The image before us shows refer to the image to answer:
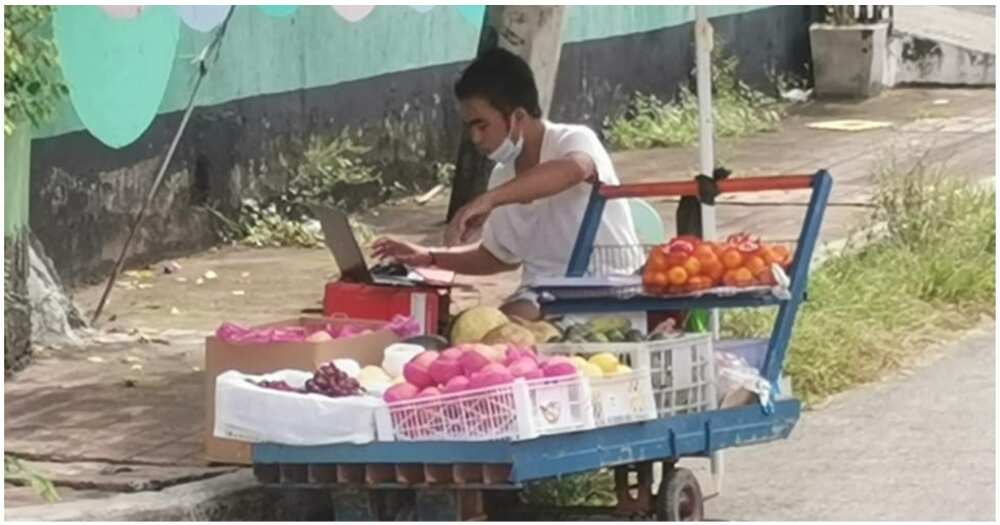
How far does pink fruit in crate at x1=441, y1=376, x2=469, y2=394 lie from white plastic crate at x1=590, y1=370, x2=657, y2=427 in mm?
327

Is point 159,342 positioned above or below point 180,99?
below

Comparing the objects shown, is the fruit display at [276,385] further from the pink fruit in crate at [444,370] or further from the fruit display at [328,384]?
the pink fruit in crate at [444,370]

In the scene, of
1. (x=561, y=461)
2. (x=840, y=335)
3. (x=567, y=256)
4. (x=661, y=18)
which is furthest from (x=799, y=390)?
(x=661, y=18)

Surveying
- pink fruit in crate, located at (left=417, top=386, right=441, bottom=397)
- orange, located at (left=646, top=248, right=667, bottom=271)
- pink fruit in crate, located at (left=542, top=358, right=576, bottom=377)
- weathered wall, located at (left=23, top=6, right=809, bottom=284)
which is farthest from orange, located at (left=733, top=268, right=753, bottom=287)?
weathered wall, located at (left=23, top=6, right=809, bottom=284)

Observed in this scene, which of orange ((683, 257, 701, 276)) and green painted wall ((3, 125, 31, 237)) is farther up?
green painted wall ((3, 125, 31, 237))

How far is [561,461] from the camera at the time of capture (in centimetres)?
584

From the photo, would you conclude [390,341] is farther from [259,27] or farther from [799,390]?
[259,27]

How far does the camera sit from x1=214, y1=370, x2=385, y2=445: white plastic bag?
587 cm

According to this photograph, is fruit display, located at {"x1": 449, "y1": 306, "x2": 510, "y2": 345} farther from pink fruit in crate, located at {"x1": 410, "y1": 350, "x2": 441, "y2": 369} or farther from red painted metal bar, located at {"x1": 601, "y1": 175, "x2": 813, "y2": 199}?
red painted metal bar, located at {"x1": 601, "y1": 175, "x2": 813, "y2": 199}

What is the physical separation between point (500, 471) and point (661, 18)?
11.3 metres

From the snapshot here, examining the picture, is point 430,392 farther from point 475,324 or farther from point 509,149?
point 509,149

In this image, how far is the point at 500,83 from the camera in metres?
7.14

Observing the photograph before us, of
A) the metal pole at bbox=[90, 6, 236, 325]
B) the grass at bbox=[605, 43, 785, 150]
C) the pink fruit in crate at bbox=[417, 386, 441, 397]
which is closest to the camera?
the pink fruit in crate at bbox=[417, 386, 441, 397]

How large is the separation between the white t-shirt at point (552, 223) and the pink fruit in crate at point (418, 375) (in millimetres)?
1359
